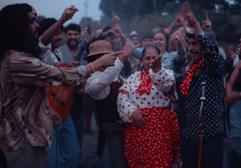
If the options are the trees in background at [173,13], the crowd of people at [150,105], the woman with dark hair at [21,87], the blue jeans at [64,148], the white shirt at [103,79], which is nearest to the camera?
the woman with dark hair at [21,87]

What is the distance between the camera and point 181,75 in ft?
17.5

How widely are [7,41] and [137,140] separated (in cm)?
194

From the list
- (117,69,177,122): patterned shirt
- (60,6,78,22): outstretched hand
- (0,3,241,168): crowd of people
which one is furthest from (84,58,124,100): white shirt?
(60,6,78,22): outstretched hand

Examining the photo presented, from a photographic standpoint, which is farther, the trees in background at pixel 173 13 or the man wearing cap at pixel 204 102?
the trees in background at pixel 173 13

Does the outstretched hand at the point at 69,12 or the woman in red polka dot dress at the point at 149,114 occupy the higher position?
the outstretched hand at the point at 69,12

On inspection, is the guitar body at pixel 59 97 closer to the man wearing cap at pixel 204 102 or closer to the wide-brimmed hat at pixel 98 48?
the wide-brimmed hat at pixel 98 48

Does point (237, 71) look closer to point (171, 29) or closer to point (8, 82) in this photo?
point (8, 82)

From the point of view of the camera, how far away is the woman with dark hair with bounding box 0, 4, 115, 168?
386 cm

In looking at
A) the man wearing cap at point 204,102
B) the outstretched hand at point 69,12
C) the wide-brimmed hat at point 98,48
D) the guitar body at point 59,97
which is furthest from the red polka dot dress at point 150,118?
the outstretched hand at point 69,12

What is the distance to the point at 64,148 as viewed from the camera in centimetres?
557

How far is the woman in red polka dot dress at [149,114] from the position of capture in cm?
516

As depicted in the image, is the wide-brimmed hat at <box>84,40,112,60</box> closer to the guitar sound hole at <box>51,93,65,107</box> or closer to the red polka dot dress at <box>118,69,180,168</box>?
the red polka dot dress at <box>118,69,180,168</box>

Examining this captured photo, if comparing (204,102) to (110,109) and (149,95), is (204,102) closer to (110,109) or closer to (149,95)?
(149,95)

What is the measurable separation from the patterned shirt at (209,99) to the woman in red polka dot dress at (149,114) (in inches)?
11.6
